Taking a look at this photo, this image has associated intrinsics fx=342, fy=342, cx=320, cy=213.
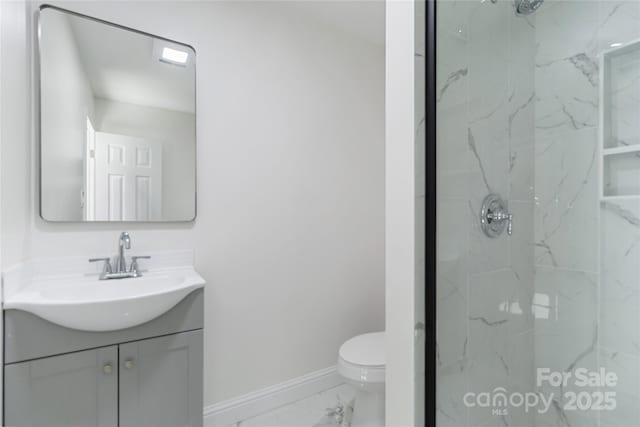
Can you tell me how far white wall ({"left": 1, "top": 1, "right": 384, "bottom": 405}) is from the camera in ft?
5.54

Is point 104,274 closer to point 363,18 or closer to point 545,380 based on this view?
point 545,380

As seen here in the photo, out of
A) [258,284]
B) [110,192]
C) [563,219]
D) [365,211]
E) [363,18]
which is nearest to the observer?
[563,219]

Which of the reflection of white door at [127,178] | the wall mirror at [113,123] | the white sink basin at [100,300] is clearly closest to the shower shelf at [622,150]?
the white sink basin at [100,300]

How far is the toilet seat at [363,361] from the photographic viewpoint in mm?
1562

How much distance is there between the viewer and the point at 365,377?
1559 millimetres

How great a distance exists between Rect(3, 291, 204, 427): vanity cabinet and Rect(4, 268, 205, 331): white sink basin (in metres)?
0.07

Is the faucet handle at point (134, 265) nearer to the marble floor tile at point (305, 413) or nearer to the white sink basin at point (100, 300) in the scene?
the white sink basin at point (100, 300)

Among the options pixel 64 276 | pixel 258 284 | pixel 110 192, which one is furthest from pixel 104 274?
pixel 258 284

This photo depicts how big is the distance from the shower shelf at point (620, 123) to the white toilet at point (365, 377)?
1.14 m

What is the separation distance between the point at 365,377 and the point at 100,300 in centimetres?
113

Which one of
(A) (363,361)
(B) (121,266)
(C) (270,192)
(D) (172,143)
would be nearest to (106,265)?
(B) (121,266)

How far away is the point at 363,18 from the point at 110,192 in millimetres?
1802

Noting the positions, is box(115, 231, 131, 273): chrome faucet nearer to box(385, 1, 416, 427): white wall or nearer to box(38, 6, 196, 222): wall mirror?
box(38, 6, 196, 222): wall mirror

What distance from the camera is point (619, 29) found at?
1.16 metres
